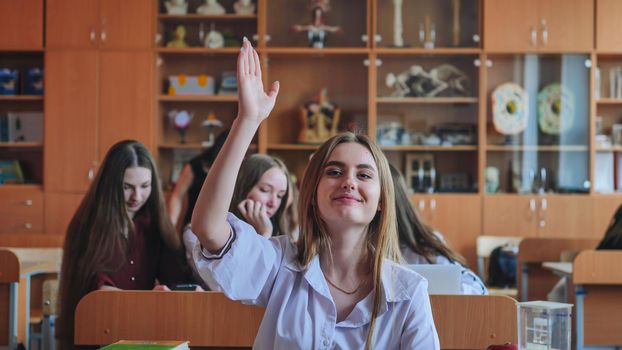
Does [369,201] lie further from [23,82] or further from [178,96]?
[23,82]

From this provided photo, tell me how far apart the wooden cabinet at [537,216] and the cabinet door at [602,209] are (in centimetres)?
4

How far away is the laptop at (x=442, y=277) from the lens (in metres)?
2.64

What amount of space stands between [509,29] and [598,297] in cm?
265

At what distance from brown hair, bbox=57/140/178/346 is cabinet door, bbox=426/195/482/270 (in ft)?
11.0

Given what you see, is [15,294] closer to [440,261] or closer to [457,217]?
[440,261]

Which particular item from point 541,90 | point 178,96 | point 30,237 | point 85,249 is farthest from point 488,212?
point 85,249

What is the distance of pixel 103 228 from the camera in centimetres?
313

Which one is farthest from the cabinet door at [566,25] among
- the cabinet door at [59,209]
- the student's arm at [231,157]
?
the student's arm at [231,157]

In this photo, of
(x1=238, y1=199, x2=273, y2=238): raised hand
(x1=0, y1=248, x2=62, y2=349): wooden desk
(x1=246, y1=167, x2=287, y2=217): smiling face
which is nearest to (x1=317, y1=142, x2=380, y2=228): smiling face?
(x1=238, y1=199, x2=273, y2=238): raised hand

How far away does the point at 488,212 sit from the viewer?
643cm

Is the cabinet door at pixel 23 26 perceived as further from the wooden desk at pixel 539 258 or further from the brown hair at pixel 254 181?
the wooden desk at pixel 539 258

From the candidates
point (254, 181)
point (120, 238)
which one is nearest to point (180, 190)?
point (254, 181)

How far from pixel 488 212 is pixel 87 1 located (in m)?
3.03

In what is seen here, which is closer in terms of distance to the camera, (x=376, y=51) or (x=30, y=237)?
(x=30, y=237)
